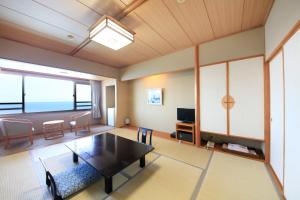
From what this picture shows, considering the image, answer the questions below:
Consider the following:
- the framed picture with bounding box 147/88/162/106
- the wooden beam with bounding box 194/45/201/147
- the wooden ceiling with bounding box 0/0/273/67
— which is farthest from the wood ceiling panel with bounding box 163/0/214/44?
the framed picture with bounding box 147/88/162/106

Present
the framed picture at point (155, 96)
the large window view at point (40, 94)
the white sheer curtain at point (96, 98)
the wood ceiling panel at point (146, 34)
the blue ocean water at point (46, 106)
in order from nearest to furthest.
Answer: the wood ceiling panel at point (146, 34)
the large window view at point (40, 94)
the blue ocean water at point (46, 106)
the framed picture at point (155, 96)
the white sheer curtain at point (96, 98)

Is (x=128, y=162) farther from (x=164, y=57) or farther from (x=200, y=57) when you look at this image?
(x=164, y=57)

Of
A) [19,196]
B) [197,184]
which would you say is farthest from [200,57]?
[19,196]

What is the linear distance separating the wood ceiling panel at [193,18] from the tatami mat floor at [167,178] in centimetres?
260

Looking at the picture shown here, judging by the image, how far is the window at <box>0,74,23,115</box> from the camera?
372cm

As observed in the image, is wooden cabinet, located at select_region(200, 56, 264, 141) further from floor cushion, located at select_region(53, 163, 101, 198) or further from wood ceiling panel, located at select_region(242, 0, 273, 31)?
floor cushion, located at select_region(53, 163, 101, 198)

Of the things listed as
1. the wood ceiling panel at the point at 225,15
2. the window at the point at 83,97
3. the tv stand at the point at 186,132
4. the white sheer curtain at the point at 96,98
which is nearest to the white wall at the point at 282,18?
the wood ceiling panel at the point at 225,15

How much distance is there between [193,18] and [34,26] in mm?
2861

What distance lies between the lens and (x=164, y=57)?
3533 mm

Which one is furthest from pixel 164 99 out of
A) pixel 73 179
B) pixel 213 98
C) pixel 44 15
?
pixel 44 15

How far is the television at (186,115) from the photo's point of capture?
327cm

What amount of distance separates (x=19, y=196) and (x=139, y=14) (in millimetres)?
3019

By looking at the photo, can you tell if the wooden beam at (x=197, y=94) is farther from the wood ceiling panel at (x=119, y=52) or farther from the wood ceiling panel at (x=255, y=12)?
the wood ceiling panel at (x=119, y=52)

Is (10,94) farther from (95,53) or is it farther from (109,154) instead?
(109,154)
